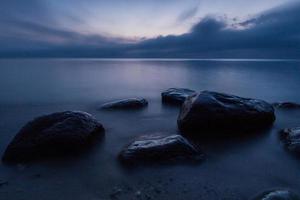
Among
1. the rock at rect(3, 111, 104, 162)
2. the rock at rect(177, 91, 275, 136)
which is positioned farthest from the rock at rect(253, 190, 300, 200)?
the rock at rect(3, 111, 104, 162)

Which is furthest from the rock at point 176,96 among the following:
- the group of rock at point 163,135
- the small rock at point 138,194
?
the small rock at point 138,194

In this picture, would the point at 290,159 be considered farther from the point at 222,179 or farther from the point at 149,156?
the point at 149,156

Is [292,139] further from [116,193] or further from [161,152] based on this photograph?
[116,193]

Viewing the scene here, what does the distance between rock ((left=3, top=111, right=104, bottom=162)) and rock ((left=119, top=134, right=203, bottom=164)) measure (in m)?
1.37

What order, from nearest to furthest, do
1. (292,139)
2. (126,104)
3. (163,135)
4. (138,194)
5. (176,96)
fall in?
(138,194)
(292,139)
(163,135)
(126,104)
(176,96)

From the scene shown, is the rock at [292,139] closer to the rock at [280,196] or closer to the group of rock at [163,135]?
the group of rock at [163,135]

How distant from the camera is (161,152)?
485 cm

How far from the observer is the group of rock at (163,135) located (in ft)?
16.2

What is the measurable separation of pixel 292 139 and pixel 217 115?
197 centimetres

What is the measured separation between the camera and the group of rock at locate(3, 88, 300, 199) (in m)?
4.95

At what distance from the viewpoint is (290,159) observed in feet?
16.6

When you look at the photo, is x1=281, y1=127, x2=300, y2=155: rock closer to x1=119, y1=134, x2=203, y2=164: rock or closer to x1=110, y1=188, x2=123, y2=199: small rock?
x1=119, y1=134, x2=203, y2=164: rock

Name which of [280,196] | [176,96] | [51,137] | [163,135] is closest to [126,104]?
[176,96]

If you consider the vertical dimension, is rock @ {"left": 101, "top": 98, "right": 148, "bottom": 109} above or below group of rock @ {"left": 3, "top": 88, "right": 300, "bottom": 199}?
below
